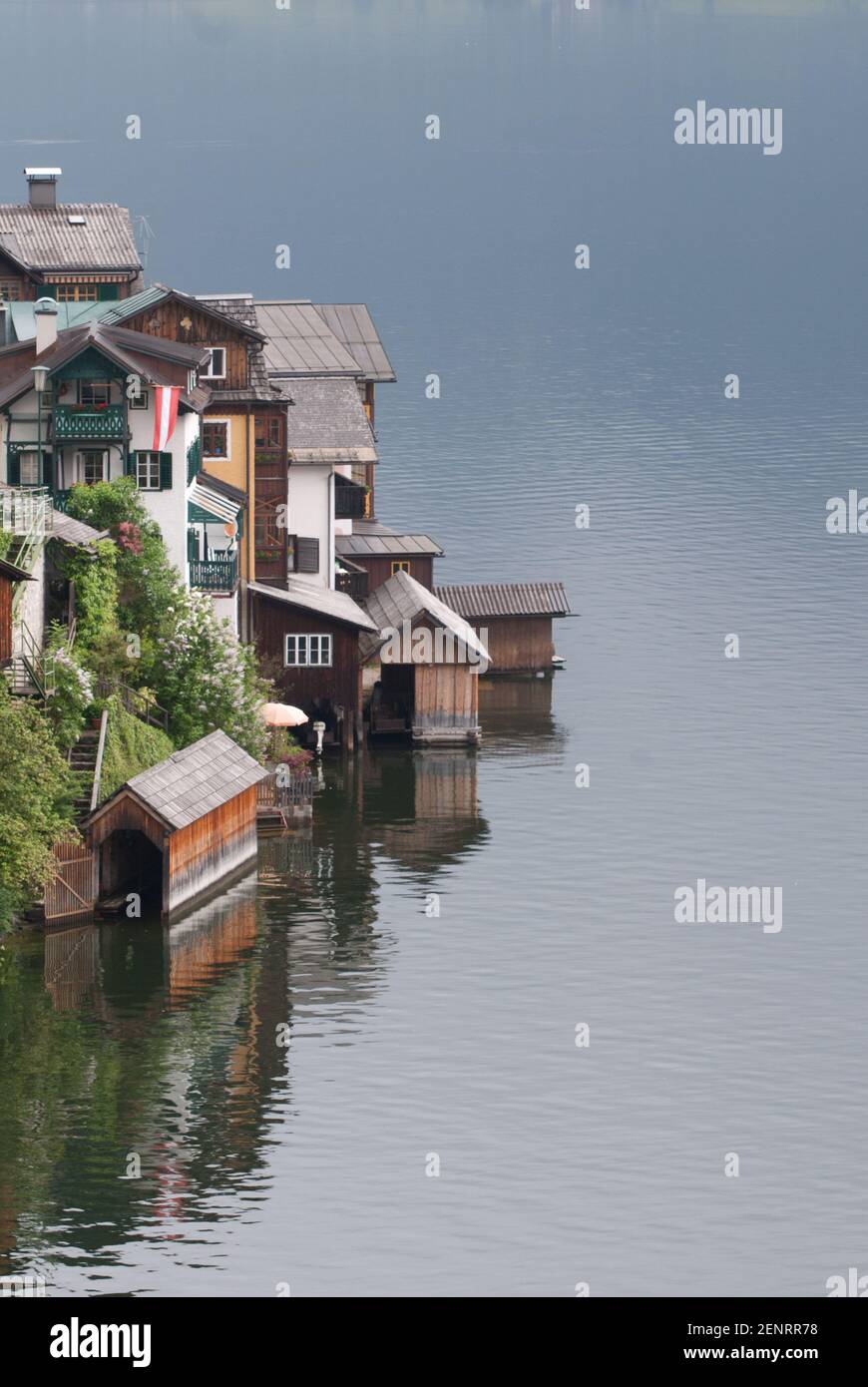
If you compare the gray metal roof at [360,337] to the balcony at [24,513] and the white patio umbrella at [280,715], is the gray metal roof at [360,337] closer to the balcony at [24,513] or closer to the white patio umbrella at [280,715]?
the white patio umbrella at [280,715]

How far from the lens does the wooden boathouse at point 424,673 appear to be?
10950 cm

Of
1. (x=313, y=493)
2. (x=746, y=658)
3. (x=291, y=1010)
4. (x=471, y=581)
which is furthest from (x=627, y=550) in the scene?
(x=291, y=1010)

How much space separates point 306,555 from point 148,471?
14133mm

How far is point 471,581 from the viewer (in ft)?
501

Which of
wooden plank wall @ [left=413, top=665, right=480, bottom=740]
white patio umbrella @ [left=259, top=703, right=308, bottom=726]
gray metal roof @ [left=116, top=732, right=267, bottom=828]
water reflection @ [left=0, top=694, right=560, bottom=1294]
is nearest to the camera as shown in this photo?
→ water reflection @ [left=0, top=694, right=560, bottom=1294]

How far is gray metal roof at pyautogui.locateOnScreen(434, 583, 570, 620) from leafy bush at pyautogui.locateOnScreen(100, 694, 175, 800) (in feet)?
101

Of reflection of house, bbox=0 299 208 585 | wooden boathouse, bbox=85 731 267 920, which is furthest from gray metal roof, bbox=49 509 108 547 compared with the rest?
wooden boathouse, bbox=85 731 267 920

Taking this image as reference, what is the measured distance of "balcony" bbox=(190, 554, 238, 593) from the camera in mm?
102750

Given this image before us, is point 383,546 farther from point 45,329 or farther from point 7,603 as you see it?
point 7,603

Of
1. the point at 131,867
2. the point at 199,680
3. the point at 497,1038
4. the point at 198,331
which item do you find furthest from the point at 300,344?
the point at 497,1038

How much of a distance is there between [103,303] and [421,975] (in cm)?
3890

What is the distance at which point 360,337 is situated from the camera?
13150 cm

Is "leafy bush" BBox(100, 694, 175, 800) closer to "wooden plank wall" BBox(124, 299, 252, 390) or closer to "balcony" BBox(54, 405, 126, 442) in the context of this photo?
"balcony" BBox(54, 405, 126, 442)

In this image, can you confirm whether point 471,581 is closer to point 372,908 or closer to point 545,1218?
point 372,908
